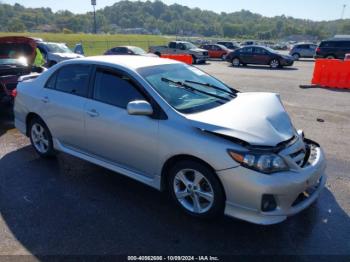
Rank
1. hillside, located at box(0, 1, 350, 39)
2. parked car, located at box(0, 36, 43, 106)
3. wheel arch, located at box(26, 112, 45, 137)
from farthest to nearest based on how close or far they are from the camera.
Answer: hillside, located at box(0, 1, 350, 39)
parked car, located at box(0, 36, 43, 106)
wheel arch, located at box(26, 112, 45, 137)

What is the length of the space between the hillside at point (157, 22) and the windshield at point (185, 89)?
12569cm

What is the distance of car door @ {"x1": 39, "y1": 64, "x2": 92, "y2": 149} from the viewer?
4.43 metres

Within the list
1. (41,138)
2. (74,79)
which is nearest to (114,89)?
(74,79)

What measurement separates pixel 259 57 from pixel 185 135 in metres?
20.4

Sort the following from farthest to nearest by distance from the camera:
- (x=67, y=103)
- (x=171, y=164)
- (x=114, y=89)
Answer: (x=67, y=103), (x=114, y=89), (x=171, y=164)

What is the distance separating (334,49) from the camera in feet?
76.5

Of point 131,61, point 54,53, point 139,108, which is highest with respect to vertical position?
point 131,61

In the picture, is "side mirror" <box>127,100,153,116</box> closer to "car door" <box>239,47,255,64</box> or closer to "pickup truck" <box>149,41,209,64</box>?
"car door" <box>239,47,255,64</box>

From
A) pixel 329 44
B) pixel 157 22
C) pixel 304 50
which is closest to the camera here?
pixel 329 44

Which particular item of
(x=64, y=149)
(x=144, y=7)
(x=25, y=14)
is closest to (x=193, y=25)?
(x=144, y=7)

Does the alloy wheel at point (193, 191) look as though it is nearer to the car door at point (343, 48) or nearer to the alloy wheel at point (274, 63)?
the alloy wheel at point (274, 63)

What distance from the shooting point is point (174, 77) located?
427cm

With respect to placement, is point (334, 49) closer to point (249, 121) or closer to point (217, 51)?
point (217, 51)

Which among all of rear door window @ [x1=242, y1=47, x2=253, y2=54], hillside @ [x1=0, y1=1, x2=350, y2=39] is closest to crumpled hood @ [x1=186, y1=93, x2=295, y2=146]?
rear door window @ [x1=242, y1=47, x2=253, y2=54]
